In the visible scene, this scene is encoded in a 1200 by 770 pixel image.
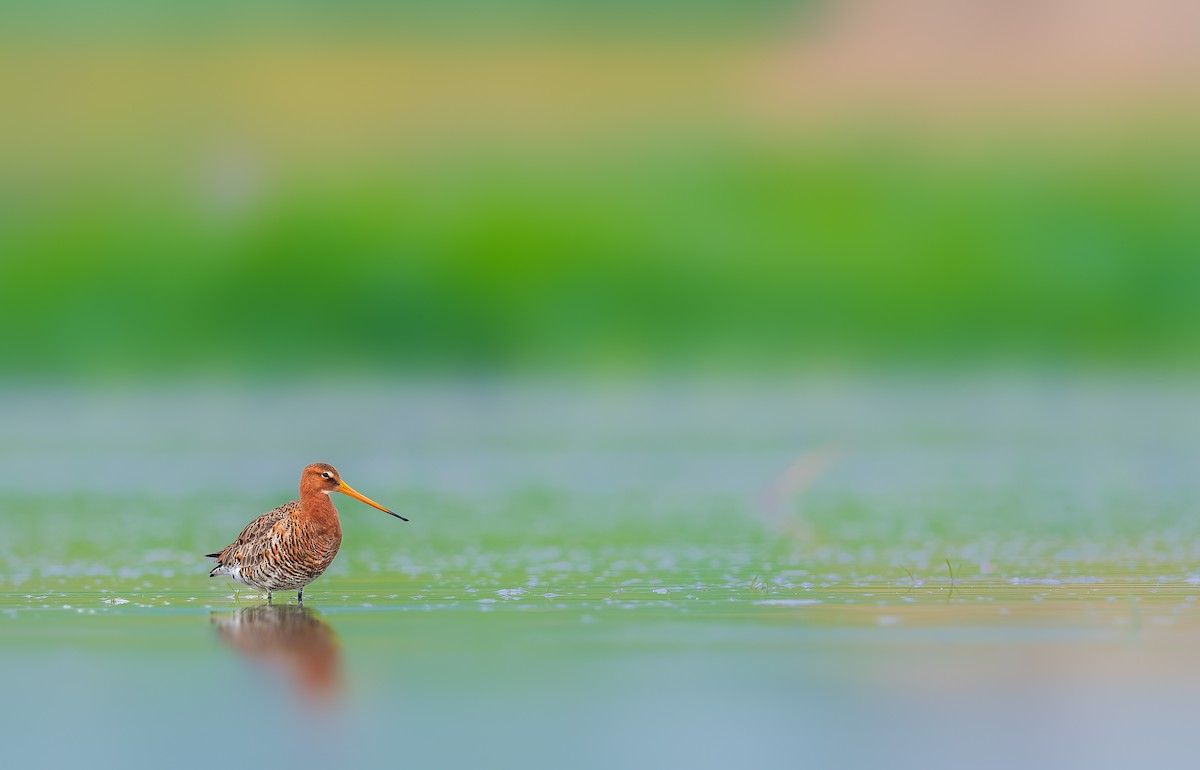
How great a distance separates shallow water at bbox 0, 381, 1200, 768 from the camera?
9.01 m

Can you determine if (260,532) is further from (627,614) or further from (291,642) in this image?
(627,614)

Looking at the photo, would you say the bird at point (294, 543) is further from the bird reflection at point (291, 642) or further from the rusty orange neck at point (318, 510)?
the bird reflection at point (291, 642)

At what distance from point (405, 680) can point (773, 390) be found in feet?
126

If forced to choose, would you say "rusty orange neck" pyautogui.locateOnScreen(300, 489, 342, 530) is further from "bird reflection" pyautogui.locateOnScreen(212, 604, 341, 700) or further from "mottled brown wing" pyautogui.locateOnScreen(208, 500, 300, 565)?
"bird reflection" pyautogui.locateOnScreen(212, 604, 341, 700)

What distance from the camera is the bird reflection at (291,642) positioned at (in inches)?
404

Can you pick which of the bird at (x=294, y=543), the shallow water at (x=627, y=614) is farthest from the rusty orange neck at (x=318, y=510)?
the shallow water at (x=627, y=614)

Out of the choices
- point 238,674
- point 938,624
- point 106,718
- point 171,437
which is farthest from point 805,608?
point 171,437

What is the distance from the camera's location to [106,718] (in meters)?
9.55

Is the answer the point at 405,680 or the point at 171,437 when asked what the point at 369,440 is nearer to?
the point at 171,437

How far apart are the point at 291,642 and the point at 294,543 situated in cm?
162

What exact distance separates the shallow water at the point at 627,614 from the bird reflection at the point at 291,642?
0.14ft

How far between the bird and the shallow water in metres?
0.27

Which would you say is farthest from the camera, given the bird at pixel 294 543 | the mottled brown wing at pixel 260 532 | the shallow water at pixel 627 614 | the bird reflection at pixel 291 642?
the mottled brown wing at pixel 260 532

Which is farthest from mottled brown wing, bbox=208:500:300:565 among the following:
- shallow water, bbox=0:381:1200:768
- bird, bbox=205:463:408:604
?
shallow water, bbox=0:381:1200:768
